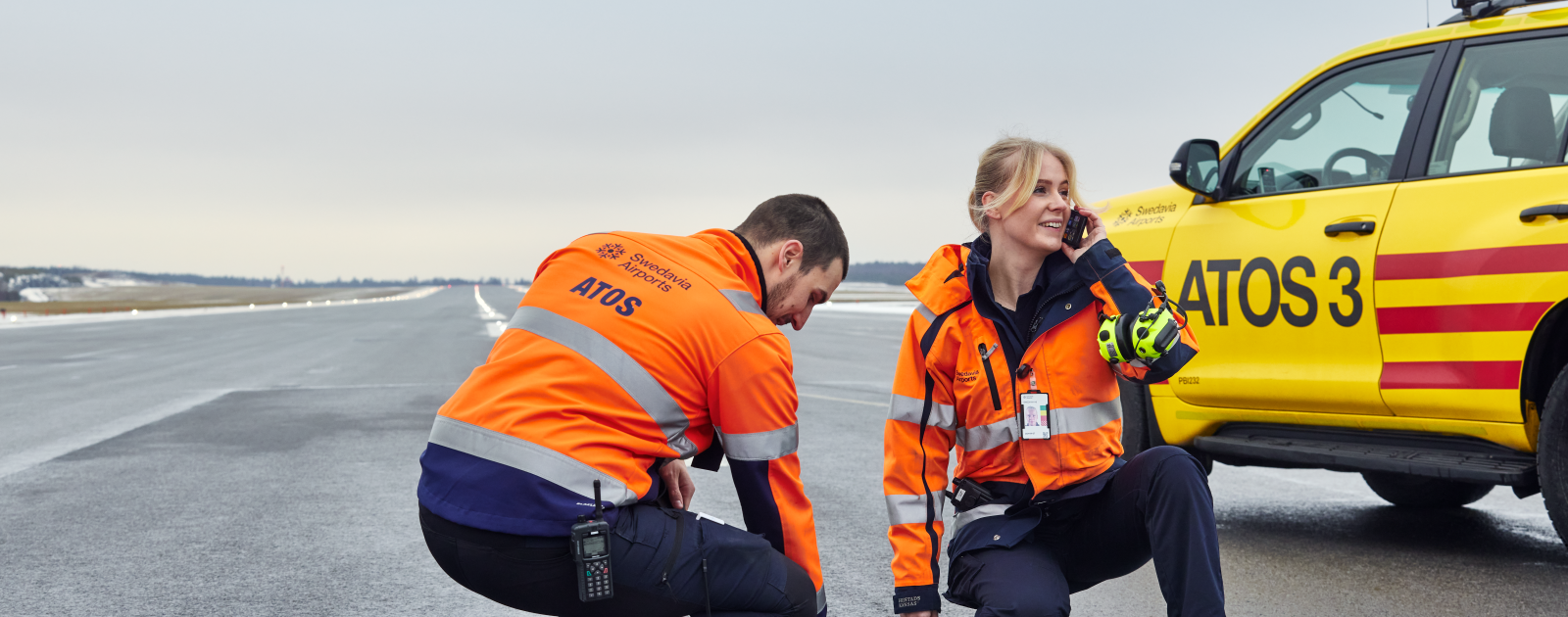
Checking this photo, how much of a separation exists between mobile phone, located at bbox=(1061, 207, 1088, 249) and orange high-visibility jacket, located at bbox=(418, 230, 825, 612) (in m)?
0.91

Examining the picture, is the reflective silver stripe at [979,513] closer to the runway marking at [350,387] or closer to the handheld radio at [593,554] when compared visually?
the handheld radio at [593,554]

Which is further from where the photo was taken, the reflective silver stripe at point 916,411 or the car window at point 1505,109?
the car window at point 1505,109

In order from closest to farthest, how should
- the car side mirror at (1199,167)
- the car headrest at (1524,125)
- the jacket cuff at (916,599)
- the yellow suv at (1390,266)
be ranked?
the jacket cuff at (916,599)
the yellow suv at (1390,266)
the car headrest at (1524,125)
the car side mirror at (1199,167)

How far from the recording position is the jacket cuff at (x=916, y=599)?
250 centimetres

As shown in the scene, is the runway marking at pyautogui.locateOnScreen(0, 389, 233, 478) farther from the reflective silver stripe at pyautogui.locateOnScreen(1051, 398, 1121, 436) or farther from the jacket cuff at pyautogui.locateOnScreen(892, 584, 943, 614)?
the reflective silver stripe at pyautogui.locateOnScreen(1051, 398, 1121, 436)

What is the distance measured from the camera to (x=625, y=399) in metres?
2.21

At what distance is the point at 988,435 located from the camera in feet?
9.00

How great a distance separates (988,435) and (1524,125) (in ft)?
8.87

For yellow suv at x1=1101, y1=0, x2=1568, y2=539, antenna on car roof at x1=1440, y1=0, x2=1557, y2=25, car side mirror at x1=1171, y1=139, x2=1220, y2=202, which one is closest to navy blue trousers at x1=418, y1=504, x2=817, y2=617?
yellow suv at x1=1101, y1=0, x2=1568, y2=539

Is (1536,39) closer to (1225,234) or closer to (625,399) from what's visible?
(1225,234)

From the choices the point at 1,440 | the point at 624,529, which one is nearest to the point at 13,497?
the point at 1,440

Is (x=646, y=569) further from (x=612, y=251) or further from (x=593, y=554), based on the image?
(x=612, y=251)

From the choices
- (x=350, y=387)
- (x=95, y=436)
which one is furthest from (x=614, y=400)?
(x=350, y=387)

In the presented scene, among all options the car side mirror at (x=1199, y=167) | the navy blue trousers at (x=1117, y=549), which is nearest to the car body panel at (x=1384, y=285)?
the car side mirror at (x=1199, y=167)
